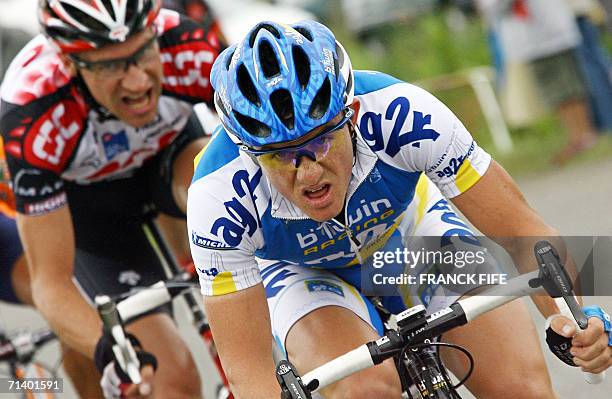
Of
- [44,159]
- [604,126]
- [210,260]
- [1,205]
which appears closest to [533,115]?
[604,126]

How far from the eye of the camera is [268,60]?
4.11 metres

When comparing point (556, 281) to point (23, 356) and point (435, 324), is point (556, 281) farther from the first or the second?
point (23, 356)

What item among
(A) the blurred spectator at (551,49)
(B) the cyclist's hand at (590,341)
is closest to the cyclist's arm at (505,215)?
(B) the cyclist's hand at (590,341)

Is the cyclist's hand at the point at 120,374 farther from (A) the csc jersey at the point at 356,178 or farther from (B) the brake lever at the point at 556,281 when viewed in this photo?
(B) the brake lever at the point at 556,281

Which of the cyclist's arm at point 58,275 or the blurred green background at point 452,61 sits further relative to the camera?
the blurred green background at point 452,61

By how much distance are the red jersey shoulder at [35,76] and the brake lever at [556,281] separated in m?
2.83

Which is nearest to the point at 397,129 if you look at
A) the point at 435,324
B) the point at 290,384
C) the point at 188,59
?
the point at 435,324

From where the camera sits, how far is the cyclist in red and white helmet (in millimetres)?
5648

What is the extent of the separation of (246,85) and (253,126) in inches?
6.5

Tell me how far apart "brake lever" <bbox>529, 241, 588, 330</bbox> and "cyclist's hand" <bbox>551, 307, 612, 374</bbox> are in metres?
0.03

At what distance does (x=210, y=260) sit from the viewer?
4.25 m

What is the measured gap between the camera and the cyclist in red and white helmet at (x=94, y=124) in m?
5.65

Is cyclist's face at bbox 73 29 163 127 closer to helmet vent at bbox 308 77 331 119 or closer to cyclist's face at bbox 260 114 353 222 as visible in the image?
cyclist's face at bbox 260 114 353 222

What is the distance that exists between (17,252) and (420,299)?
3424mm
